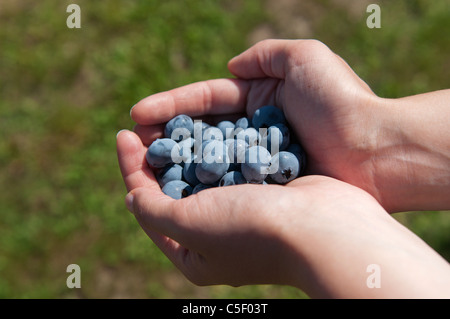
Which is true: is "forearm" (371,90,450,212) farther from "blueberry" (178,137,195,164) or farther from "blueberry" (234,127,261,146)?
"blueberry" (178,137,195,164)

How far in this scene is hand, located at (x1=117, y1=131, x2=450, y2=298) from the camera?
104 centimetres

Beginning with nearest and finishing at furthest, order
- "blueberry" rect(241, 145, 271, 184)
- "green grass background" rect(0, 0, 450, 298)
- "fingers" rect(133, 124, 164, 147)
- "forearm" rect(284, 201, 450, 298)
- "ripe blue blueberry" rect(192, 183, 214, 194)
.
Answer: "forearm" rect(284, 201, 450, 298), "blueberry" rect(241, 145, 271, 184), "ripe blue blueberry" rect(192, 183, 214, 194), "fingers" rect(133, 124, 164, 147), "green grass background" rect(0, 0, 450, 298)

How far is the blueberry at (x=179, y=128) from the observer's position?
5.51 ft

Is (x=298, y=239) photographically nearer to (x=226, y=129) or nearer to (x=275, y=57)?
(x=226, y=129)

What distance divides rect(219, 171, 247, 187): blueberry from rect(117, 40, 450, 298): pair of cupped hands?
0.17 metres

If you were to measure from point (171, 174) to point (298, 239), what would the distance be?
65 centimetres

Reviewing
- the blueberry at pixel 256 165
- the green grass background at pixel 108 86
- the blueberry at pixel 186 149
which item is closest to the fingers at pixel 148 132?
the blueberry at pixel 186 149

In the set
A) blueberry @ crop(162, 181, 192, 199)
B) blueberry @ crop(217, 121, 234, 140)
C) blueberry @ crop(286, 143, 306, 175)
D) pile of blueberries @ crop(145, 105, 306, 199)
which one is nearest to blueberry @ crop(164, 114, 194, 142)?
pile of blueberries @ crop(145, 105, 306, 199)

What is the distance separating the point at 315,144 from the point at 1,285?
195 centimetres

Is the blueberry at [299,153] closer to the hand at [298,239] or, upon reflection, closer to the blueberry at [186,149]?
the hand at [298,239]

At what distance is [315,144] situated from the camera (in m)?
1.58

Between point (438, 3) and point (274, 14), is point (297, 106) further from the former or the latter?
point (438, 3)

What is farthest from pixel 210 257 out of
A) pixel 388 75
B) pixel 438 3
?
pixel 438 3

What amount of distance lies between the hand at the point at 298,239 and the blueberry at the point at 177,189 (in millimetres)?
90
